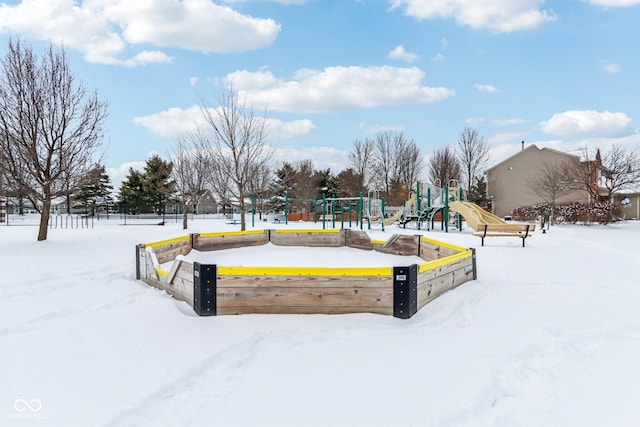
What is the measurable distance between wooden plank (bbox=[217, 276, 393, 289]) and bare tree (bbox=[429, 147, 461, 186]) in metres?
35.9

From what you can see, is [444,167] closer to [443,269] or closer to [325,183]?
[325,183]

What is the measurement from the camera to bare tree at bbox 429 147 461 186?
38.3 m

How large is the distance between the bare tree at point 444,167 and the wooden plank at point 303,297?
35.9 m

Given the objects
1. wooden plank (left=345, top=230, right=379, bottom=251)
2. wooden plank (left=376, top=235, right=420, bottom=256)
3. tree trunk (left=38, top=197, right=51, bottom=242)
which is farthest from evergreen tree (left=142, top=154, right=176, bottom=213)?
wooden plank (left=376, top=235, right=420, bottom=256)

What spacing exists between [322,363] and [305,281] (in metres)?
1.16

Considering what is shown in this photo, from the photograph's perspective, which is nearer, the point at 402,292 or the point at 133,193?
the point at 402,292

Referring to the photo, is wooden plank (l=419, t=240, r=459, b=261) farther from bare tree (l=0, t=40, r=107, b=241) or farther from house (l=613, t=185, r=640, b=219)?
house (l=613, t=185, r=640, b=219)

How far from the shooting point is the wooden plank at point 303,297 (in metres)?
4.05

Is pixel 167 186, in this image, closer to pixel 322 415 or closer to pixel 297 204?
pixel 297 204

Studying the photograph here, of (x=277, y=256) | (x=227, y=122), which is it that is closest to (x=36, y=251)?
(x=277, y=256)

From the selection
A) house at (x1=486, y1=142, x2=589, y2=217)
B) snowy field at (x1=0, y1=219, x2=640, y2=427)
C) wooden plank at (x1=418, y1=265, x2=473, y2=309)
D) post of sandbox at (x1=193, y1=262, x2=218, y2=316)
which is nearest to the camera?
snowy field at (x1=0, y1=219, x2=640, y2=427)

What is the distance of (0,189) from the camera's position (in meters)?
12.6

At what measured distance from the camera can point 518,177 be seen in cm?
3425

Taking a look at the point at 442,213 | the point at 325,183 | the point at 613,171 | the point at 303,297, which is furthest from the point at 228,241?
the point at 325,183
